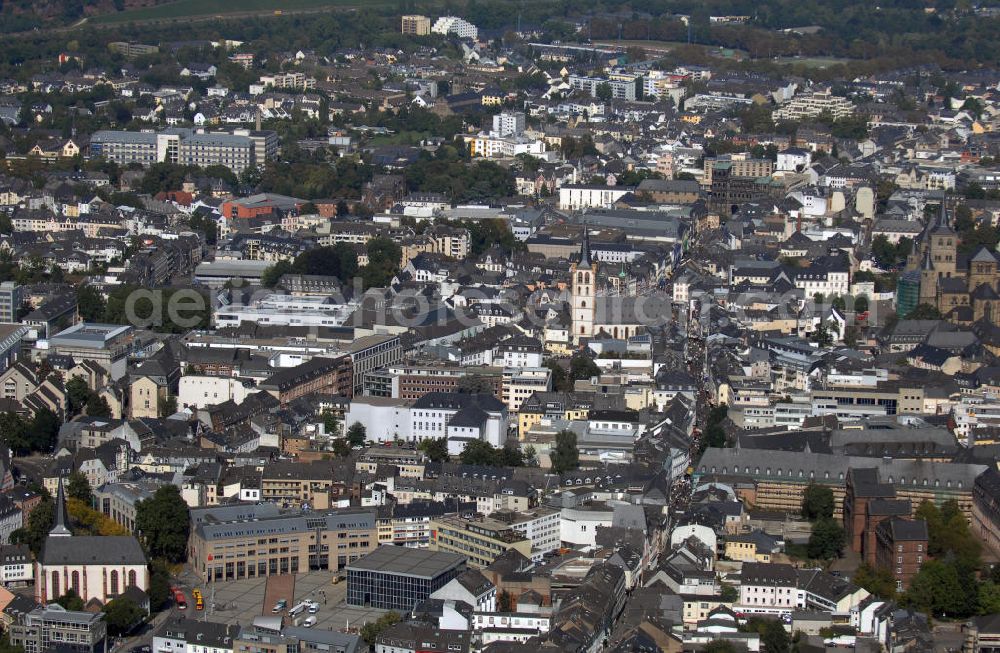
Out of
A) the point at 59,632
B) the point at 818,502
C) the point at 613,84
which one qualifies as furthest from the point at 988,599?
the point at 613,84

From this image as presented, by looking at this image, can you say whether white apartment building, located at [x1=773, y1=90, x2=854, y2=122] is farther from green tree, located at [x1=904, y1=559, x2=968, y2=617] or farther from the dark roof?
the dark roof

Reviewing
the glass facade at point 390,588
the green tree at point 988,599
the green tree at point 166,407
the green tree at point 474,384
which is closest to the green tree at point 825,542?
the green tree at point 988,599

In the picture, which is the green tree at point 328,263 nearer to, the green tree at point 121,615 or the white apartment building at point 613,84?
the green tree at point 121,615

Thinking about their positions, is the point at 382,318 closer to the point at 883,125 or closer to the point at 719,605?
the point at 719,605

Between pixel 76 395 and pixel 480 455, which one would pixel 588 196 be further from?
pixel 480 455

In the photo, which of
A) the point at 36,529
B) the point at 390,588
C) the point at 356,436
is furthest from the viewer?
the point at 356,436

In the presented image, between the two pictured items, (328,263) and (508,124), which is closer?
(328,263)

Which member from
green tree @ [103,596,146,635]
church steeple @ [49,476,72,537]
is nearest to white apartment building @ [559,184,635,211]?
church steeple @ [49,476,72,537]
